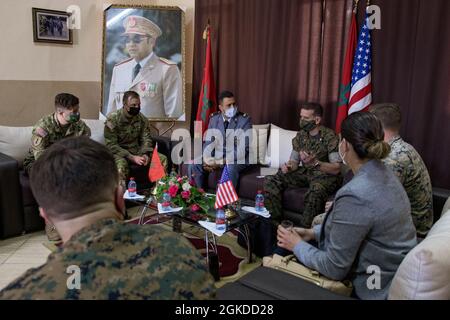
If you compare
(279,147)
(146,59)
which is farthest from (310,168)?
(146,59)

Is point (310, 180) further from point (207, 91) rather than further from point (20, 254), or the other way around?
point (20, 254)

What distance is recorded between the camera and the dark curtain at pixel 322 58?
3160 millimetres

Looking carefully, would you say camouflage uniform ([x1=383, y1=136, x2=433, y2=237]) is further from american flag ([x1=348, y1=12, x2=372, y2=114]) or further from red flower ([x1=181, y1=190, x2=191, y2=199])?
red flower ([x1=181, y1=190, x2=191, y2=199])

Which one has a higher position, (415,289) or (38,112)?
(38,112)

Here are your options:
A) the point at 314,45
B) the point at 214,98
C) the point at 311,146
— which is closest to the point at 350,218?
the point at 311,146

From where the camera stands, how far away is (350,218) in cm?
150

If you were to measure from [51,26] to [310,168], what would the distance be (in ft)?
10.5

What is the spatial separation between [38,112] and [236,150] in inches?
91.5

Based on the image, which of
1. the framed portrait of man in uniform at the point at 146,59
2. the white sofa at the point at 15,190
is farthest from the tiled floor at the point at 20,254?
the framed portrait of man in uniform at the point at 146,59

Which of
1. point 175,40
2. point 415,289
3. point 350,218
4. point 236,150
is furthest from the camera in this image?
point 175,40

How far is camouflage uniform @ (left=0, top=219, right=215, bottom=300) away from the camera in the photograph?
80cm

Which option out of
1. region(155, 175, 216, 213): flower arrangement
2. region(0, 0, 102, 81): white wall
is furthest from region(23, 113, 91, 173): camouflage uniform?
region(0, 0, 102, 81): white wall

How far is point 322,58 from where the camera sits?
385 centimetres
